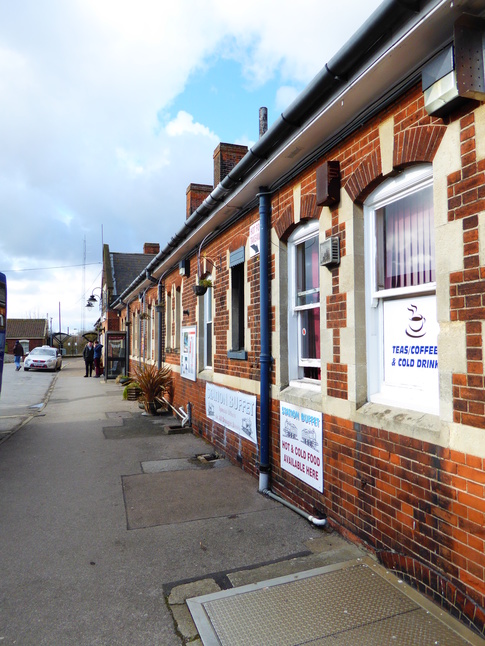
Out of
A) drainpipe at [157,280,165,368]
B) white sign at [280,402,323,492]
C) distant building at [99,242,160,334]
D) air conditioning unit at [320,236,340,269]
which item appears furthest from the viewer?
distant building at [99,242,160,334]

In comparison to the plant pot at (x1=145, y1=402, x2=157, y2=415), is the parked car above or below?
above

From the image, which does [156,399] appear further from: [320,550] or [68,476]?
[320,550]

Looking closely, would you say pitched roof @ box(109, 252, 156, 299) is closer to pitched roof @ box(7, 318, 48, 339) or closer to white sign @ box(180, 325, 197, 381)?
white sign @ box(180, 325, 197, 381)

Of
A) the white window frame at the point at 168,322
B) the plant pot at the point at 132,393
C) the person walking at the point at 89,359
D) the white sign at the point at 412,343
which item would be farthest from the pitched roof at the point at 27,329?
the white sign at the point at 412,343

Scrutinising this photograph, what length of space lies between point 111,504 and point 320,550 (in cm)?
254

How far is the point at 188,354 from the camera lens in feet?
32.3

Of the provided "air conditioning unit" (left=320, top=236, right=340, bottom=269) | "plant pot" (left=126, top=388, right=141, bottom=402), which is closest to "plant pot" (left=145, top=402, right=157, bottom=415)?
"plant pot" (left=126, top=388, right=141, bottom=402)

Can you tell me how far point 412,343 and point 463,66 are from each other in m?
1.90

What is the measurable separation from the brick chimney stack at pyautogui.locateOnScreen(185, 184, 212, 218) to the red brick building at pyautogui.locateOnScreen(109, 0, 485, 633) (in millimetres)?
5470

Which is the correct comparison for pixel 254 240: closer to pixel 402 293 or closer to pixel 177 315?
pixel 402 293

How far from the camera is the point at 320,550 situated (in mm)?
3961

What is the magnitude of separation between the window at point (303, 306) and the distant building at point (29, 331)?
60.1 meters

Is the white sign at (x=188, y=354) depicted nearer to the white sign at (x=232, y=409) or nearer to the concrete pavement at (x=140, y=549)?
the white sign at (x=232, y=409)

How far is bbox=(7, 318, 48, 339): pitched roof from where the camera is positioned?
6225 cm
